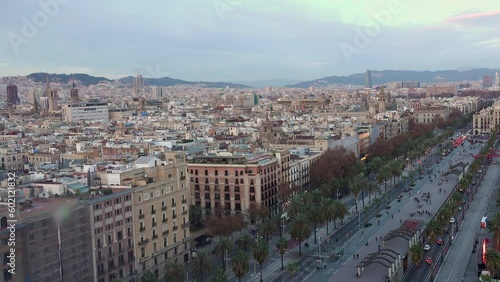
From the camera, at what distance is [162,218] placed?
5319cm

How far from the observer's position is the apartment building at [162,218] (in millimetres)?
50344

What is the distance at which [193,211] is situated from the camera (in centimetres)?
6619

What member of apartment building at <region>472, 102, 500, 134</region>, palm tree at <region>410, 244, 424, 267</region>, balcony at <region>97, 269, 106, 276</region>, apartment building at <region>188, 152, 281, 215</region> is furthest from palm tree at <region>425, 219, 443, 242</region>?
apartment building at <region>472, 102, 500, 134</region>

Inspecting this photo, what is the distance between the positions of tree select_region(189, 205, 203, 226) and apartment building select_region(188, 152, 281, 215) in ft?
13.8

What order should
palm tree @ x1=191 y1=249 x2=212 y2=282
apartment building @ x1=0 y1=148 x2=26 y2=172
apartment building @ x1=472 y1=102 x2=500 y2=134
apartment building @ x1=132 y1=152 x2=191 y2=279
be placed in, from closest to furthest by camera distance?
palm tree @ x1=191 y1=249 x2=212 y2=282 < apartment building @ x1=132 y1=152 x2=191 y2=279 < apartment building @ x1=0 y1=148 x2=26 y2=172 < apartment building @ x1=472 y1=102 x2=500 y2=134

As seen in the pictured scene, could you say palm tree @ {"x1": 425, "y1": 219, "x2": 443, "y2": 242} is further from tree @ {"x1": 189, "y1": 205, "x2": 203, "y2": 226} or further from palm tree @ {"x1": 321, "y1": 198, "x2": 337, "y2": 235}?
tree @ {"x1": 189, "y1": 205, "x2": 203, "y2": 226}

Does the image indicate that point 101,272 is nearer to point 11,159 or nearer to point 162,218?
point 162,218

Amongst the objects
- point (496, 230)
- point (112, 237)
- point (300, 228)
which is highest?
point (112, 237)

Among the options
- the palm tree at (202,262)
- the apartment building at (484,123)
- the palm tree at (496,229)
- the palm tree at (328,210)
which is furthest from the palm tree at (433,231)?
the apartment building at (484,123)

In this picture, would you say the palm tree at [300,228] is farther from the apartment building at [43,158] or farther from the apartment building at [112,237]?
the apartment building at [43,158]

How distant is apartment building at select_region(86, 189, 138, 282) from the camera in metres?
45.4

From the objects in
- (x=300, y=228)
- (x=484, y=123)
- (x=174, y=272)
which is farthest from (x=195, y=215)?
(x=484, y=123)

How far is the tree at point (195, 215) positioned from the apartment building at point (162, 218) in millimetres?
9372

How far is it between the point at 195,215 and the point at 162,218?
13257mm
